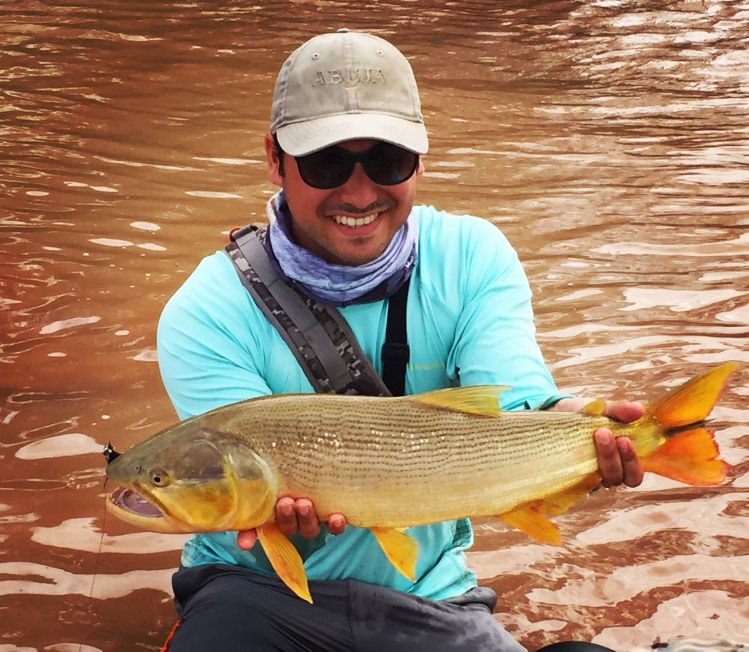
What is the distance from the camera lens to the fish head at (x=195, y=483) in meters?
2.99

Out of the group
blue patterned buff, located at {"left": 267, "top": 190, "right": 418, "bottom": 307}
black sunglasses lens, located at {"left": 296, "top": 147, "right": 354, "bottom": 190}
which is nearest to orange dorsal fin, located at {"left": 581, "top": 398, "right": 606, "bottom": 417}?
blue patterned buff, located at {"left": 267, "top": 190, "right": 418, "bottom": 307}

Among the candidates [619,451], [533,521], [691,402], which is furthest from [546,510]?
[691,402]

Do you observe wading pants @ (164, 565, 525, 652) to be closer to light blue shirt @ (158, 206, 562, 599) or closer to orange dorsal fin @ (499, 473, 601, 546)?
light blue shirt @ (158, 206, 562, 599)

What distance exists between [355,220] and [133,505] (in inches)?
44.5

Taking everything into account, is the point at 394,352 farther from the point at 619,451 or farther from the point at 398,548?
the point at 619,451

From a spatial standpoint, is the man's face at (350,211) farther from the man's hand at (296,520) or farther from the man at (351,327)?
the man's hand at (296,520)

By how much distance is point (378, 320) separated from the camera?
3.76m

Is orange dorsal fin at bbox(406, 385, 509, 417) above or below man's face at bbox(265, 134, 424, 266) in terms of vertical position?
below

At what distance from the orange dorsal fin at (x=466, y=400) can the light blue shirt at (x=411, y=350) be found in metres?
0.36

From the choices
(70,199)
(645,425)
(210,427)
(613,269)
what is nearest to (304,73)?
(210,427)

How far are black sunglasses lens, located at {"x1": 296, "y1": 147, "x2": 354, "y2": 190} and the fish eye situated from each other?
3.46 feet

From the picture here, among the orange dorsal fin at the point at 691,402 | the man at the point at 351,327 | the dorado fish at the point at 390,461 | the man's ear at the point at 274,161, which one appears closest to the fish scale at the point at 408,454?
the dorado fish at the point at 390,461

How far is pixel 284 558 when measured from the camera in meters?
3.05

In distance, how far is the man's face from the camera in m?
3.57
